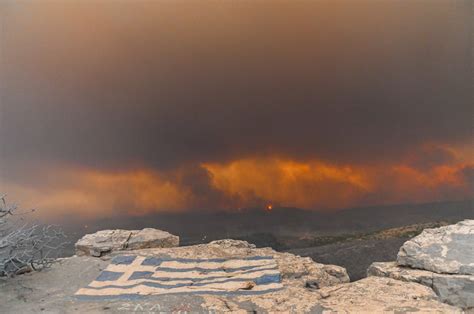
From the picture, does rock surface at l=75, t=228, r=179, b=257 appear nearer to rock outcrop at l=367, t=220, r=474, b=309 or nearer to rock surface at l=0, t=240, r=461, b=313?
rock surface at l=0, t=240, r=461, b=313

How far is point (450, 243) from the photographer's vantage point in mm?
7027

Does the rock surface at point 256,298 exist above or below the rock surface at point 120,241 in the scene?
below

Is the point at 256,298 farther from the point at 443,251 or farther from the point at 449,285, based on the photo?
the point at 443,251

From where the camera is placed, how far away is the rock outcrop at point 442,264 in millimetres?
6000

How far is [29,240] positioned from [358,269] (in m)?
9.61

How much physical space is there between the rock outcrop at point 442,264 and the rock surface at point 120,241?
5183 millimetres

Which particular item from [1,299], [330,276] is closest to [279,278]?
[330,276]

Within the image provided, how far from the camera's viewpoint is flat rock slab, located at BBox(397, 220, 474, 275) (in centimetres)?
635

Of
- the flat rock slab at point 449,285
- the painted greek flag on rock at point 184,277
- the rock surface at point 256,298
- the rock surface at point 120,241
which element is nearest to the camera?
the rock surface at point 256,298

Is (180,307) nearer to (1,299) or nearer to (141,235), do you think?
(1,299)

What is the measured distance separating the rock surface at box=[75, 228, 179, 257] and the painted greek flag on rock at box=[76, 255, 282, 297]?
5.07 feet

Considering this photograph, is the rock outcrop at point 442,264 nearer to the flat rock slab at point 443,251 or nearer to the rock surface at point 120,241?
the flat rock slab at point 443,251

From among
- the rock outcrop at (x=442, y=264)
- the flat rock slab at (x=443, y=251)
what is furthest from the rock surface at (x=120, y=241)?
the flat rock slab at (x=443, y=251)

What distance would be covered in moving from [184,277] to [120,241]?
340 centimetres
